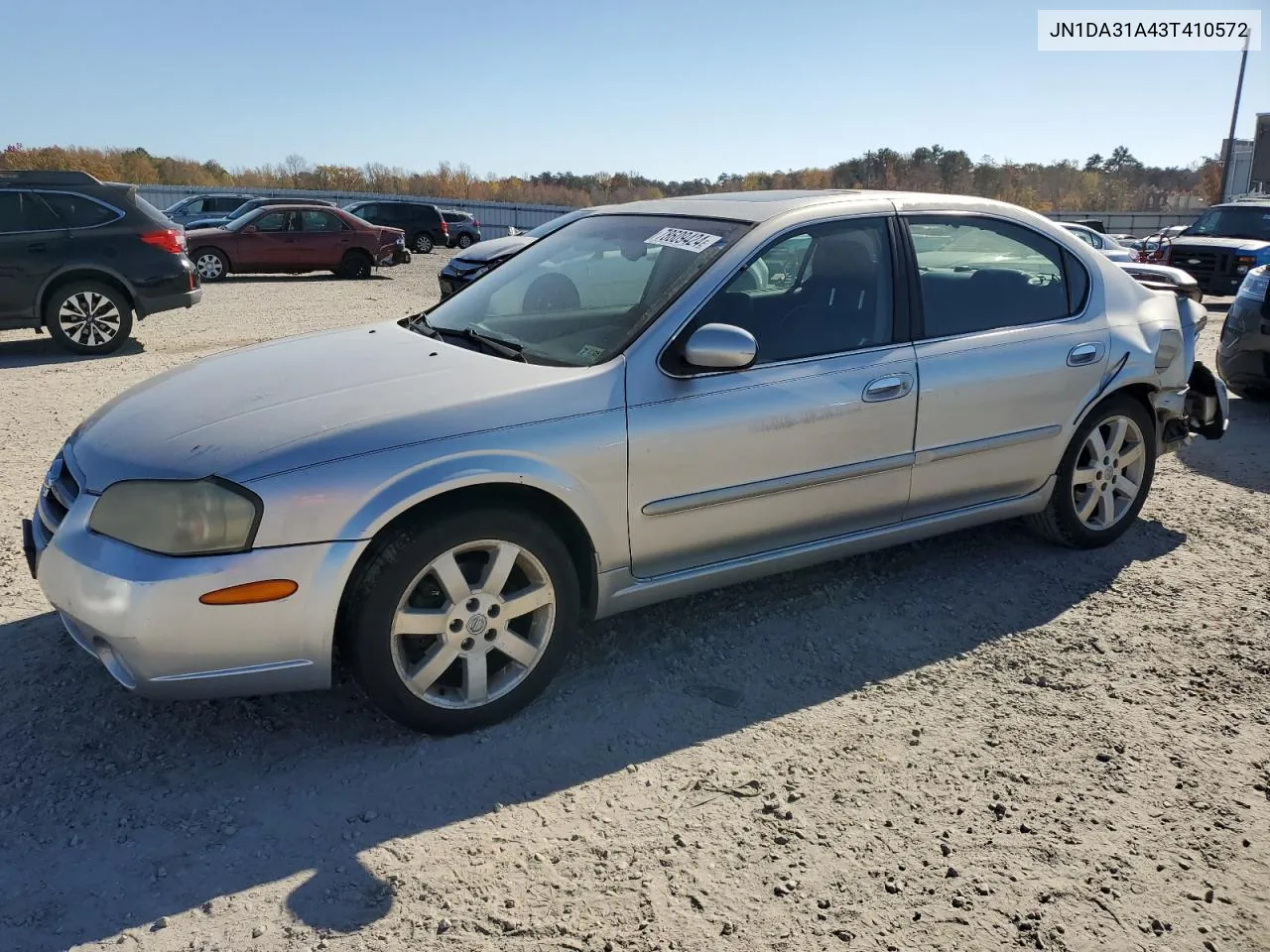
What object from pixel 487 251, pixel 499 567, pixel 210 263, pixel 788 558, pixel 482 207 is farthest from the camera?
pixel 482 207

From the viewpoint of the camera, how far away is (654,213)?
4223 millimetres

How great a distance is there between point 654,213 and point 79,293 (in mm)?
7808

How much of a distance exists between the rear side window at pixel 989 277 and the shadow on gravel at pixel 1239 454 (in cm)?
243

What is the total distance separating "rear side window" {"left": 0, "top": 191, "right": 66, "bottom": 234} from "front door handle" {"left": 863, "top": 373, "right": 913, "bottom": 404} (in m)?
8.91

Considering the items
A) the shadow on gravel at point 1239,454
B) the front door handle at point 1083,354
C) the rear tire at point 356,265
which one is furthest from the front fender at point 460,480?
the rear tire at point 356,265

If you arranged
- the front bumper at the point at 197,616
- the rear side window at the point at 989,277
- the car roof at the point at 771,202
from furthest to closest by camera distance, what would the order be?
the rear side window at the point at 989,277 < the car roof at the point at 771,202 < the front bumper at the point at 197,616

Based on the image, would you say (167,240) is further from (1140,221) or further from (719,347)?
(1140,221)

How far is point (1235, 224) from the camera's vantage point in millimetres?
17781

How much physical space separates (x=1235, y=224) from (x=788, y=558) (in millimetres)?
17821

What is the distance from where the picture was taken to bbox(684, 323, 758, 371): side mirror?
335 cm

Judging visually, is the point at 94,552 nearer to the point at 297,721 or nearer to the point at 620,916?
the point at 297,721

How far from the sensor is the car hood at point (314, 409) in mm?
2934

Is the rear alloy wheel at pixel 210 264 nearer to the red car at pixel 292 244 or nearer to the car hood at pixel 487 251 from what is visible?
the red car at pixel 292 244

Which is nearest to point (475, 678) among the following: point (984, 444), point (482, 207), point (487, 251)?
point (984, 444)
